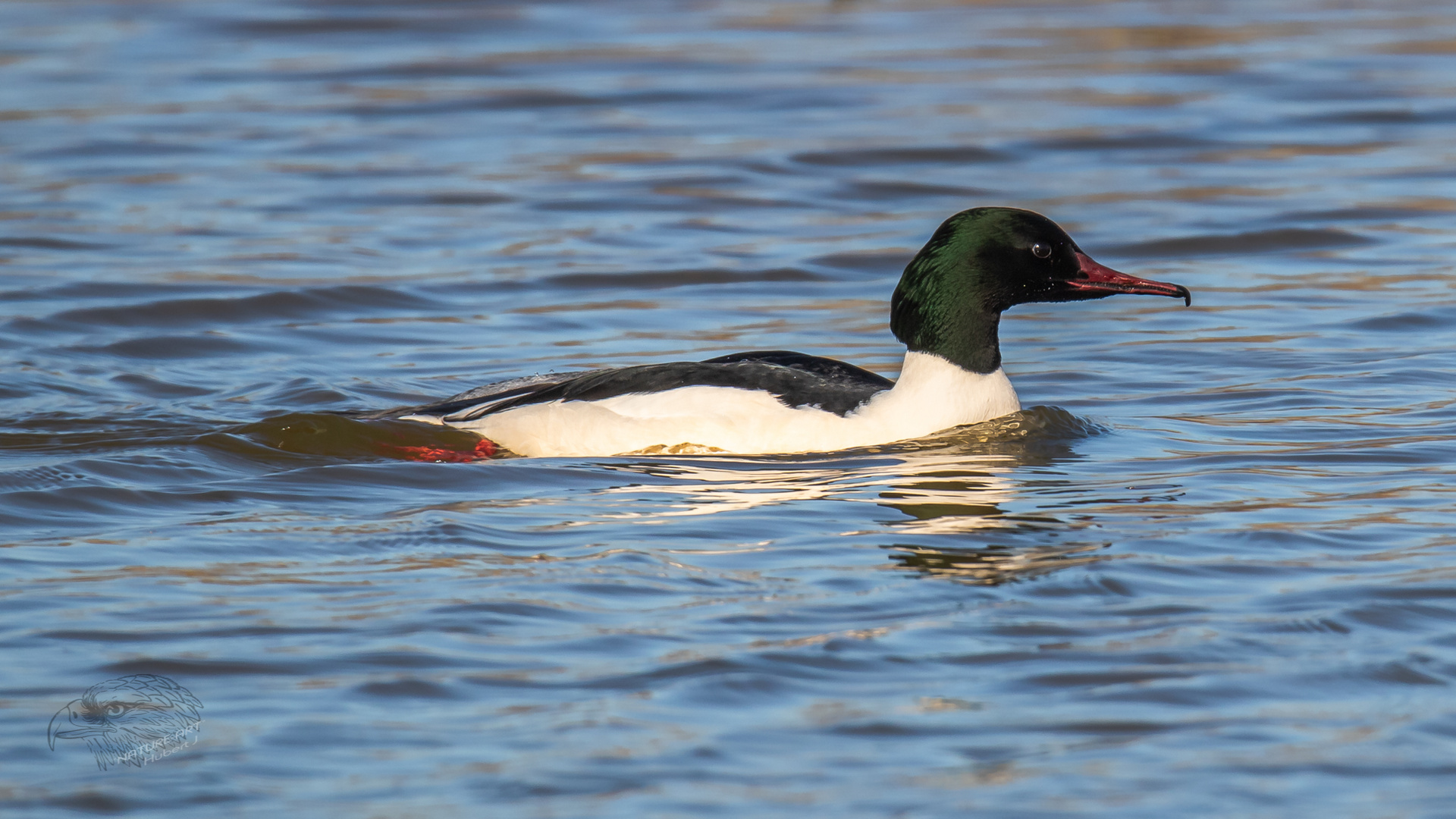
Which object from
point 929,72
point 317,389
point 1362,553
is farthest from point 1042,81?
point 1362,553

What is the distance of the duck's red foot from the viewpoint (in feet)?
29.0

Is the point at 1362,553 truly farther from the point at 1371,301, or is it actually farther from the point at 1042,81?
the point at 1042,81

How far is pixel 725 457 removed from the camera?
8523mm

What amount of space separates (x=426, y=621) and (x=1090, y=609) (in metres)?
2.08

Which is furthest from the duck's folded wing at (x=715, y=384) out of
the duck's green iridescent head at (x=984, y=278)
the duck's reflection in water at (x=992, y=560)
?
the duck's reflection in water at (x=992, y=560)

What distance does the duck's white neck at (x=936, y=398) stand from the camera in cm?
863

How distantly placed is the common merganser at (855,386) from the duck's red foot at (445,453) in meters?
0.06

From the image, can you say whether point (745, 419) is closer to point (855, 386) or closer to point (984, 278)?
point (855, 386)

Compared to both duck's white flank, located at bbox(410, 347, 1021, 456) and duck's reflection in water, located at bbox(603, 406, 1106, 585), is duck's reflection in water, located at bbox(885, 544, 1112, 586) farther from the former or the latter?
duck's white flank, located at bbox(410, 347, 1021, 456)

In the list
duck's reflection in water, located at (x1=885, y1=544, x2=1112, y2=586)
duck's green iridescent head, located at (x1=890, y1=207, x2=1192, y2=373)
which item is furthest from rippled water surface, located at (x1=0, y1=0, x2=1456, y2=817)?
duck's green iridescent head, located at (x1=890, y1=207, x2=1192, y2=373)

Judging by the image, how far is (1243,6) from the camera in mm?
21781

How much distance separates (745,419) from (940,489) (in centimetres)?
95

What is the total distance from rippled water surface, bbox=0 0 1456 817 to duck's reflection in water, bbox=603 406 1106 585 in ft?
0.11

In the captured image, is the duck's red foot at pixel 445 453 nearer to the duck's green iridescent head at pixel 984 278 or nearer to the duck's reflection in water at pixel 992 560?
the duck's green iridescent head at pixel 984 278
